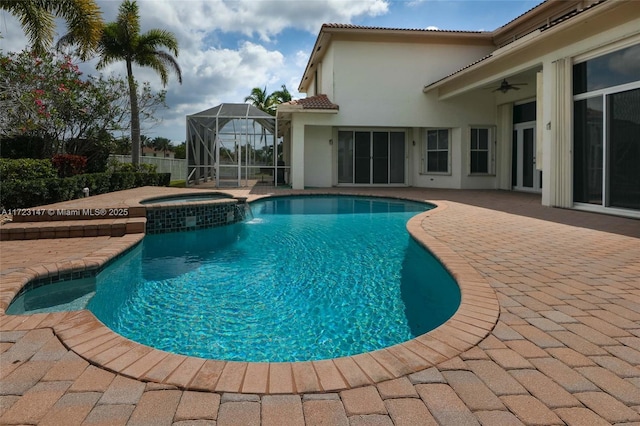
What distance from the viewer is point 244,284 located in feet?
14.8

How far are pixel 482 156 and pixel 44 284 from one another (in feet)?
50.0

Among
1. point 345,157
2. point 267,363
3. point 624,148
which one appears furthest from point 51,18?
point 624,148

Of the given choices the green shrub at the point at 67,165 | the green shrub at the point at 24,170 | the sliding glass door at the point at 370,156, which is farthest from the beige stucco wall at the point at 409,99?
the green shrub at the point at 24,170

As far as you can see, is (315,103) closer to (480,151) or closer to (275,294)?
(480,151)

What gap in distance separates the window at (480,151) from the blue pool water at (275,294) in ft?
32.7

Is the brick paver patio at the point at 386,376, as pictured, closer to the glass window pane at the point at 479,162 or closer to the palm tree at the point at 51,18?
the palm tree at the point at 51,18

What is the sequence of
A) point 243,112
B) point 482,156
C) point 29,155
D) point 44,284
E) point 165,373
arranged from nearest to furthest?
point 165,373, point 44,284, point 29,155, point 482,156, point 243,112

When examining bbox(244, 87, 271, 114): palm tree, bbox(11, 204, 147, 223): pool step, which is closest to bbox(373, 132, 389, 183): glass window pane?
bbox(11, 204, 147, 223): pool step

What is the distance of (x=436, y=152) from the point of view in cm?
1644

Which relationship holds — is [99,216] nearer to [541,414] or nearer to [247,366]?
[247,366]

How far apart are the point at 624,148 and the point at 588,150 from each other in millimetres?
874

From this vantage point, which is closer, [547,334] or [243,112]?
[547,334]

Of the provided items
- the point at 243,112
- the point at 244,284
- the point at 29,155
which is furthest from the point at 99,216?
the point at 243,112

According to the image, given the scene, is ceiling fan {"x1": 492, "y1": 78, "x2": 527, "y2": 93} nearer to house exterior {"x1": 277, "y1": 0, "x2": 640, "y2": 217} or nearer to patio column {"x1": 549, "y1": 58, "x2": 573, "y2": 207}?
house exterior {"x1": 277, "y1": 0, "x2": 640, "y2": 217}
